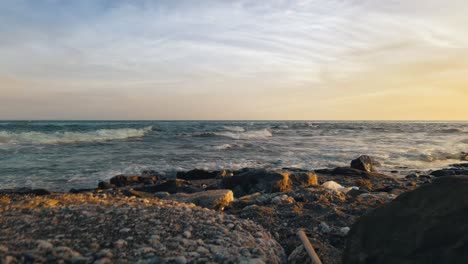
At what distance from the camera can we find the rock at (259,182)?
24.4 feet

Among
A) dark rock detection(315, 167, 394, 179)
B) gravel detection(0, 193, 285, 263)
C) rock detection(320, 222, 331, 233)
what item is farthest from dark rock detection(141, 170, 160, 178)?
rock detection(320, 222, 331, 233)

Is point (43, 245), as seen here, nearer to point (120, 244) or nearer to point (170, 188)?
point (120, 244)

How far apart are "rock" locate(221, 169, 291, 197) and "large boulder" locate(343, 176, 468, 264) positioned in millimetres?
4560

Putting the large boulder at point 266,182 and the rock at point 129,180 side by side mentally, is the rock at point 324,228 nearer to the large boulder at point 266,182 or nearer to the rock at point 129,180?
the large boulder at point 266,182

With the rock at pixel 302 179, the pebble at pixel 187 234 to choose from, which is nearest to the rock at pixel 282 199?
the rock at pixel 302 179

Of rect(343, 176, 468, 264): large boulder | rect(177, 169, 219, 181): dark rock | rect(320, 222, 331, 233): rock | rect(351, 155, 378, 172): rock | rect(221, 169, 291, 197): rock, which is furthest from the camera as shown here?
rect(351, 155, 378, 172): rock

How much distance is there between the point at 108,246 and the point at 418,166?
1365 cm

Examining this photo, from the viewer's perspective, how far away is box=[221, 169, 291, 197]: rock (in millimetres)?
7423

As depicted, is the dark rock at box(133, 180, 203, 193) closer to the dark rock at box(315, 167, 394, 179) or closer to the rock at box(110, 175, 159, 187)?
the rock at box(110, 175, 159, 187)

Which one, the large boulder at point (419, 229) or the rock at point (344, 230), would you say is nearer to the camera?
the large boulder at point (419, 229)

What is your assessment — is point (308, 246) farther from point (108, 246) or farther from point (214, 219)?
point (108, 246)

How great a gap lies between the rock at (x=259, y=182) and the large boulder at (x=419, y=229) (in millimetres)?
4560

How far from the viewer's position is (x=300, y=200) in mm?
6059

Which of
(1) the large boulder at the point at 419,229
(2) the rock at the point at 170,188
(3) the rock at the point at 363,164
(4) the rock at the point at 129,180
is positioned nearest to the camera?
(1) the large boulder at the point at 419,229
